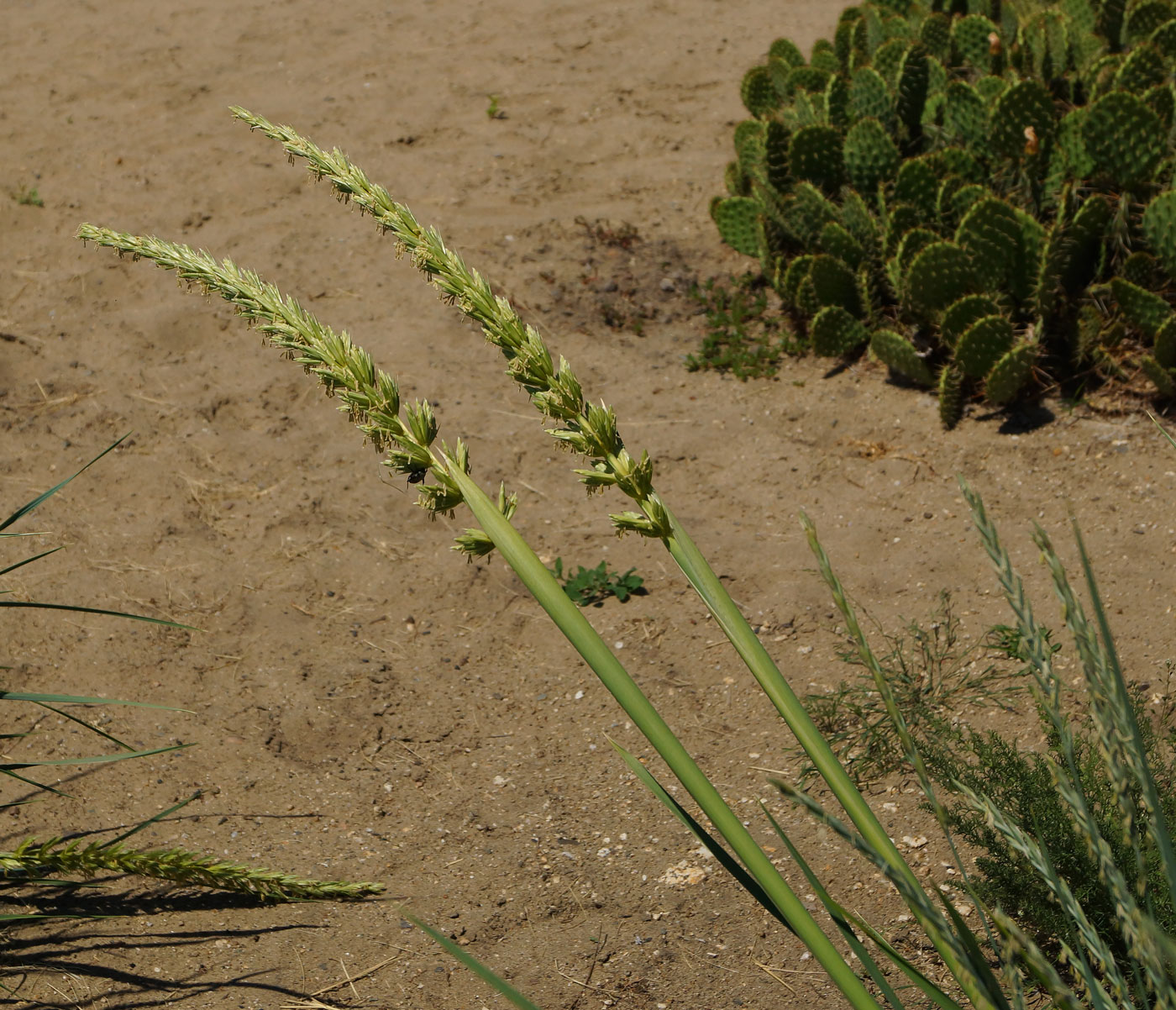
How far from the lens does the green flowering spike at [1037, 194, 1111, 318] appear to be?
3592 mm

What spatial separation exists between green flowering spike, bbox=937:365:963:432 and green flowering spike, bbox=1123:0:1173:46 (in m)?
1.69

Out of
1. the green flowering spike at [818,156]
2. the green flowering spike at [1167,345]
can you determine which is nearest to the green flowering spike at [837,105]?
the green flowering spike at [818,156]

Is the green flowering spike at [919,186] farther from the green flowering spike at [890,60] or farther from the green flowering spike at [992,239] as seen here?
the green flowering spike at [890,60]

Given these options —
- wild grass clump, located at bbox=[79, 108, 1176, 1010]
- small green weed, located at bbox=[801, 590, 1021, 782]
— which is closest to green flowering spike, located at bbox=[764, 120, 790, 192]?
small green weed, located at bbox=[801, 590, 1021, 782]

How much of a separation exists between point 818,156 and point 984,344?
1.09 meters

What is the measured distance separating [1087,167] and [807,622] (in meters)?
1.90

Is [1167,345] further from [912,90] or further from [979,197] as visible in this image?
[912,90]

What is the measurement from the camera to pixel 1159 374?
137 inches

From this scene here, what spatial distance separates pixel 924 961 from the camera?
6.91 ft

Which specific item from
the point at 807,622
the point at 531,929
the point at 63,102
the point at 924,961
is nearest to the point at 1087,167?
the point at 807,622

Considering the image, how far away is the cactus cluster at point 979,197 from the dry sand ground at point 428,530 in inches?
10.3

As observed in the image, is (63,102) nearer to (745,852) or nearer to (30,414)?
(30,414)

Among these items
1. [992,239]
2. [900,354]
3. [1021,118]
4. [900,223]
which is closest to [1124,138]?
[1021,118]

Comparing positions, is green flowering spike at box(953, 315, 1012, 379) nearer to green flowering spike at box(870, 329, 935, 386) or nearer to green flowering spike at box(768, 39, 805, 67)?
green flowering spike at box(870, 329, 935, 386)
